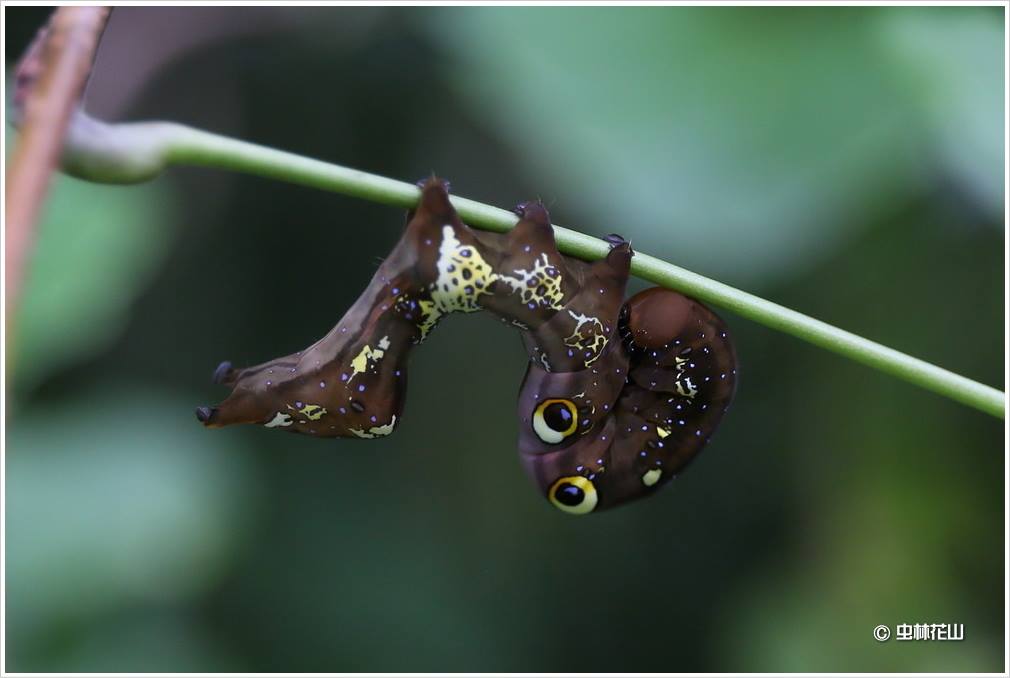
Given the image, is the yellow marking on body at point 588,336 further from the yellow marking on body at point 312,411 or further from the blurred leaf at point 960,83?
the blurred leaf at point 960,83

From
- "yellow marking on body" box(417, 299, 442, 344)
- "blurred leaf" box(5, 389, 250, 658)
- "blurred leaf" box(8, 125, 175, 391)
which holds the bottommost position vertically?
"blurred leaf" box(5, 389, 250, 658)

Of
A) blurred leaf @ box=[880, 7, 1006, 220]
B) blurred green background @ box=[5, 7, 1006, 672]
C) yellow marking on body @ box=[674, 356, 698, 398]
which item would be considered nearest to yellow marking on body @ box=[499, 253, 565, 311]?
yellow marking on body @ box=[674, 356, 698, 398]

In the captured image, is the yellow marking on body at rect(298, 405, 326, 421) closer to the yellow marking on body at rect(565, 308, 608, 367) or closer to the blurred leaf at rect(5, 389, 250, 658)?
the yellow marking on body at rect(565, 308, 608, 367)

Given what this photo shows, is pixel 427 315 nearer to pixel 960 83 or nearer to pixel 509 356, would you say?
pixel 960 83

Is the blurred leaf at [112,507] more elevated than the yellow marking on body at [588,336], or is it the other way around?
the yellow marking on body at [588,336]

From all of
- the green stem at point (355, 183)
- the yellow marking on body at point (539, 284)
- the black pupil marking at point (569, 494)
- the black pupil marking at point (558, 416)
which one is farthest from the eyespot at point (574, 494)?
the green stem at point (355, 183)

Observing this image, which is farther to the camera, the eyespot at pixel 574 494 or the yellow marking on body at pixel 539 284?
Answer: the eyespot at pixel 574 494

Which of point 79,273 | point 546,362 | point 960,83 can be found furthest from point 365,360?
point 960,83

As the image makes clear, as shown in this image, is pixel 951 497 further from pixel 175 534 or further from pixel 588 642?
pixel 175 534

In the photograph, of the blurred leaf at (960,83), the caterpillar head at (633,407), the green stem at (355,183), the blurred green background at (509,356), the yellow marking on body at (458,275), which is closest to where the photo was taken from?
the green stem at (355,183)
